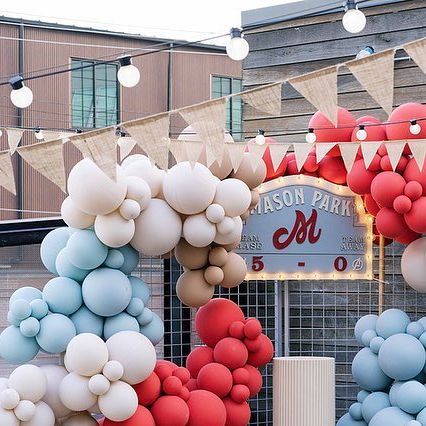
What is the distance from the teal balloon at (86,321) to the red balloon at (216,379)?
875 mm

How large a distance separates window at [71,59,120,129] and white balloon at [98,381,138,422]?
17.4 meters

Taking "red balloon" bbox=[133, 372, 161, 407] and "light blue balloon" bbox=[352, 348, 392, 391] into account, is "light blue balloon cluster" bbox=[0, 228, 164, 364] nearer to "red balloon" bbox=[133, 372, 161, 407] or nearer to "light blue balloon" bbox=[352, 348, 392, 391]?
"red balloon" bbox=[133, 372, 161, 407]

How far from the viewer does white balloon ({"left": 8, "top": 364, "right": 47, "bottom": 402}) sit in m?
6.02

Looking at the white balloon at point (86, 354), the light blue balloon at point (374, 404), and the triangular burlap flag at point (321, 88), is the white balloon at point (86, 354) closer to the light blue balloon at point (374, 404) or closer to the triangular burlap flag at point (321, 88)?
the triangular burlap flag at point (321, 88)

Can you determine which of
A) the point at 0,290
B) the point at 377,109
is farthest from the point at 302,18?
the point at 0,290

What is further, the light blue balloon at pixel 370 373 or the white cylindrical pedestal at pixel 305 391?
the white cylindrical pedestal at pixel 305 391

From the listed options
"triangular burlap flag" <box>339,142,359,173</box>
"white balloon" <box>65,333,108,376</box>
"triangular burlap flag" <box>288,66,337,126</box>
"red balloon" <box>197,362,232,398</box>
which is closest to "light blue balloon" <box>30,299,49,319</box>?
"white balloon" <box>65,333,108,376</box>

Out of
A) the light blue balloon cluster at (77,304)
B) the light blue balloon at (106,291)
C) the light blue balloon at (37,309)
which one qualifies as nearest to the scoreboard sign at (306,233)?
the light blue balloon cluster at (77,304)

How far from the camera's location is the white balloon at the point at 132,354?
619 cm

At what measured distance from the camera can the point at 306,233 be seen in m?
7.91

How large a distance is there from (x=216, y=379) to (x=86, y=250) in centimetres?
132

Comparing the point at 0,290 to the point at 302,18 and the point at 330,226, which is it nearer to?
the point at 330,226

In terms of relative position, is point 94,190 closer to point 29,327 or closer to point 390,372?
point 29,327

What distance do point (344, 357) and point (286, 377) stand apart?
1070 millimetres
